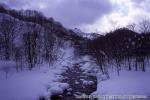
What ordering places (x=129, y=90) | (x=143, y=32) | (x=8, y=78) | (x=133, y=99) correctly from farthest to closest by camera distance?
(x=143, y=32) → (x=8, y=78) → (x=129, y=90) → (x=133, y=99)

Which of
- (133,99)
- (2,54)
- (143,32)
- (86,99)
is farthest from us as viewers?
(2,54)

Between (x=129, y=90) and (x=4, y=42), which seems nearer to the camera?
(x=129, y=90)

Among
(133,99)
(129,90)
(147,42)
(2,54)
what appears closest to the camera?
(133,99)

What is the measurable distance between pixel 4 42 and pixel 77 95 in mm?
27508

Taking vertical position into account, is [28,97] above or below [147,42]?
below

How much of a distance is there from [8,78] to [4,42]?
880 inches

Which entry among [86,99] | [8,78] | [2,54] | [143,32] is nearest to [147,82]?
[86,99]

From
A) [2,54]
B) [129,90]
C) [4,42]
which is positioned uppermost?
[4,42]

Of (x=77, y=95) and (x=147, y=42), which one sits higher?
(x=147, y=42)

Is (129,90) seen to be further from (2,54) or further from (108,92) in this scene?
(2,54)

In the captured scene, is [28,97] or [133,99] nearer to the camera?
[133,99]

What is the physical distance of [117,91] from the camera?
43.1ft

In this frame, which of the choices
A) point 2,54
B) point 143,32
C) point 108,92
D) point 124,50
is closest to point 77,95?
point 108,92

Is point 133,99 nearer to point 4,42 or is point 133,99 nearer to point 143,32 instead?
point 143,32
